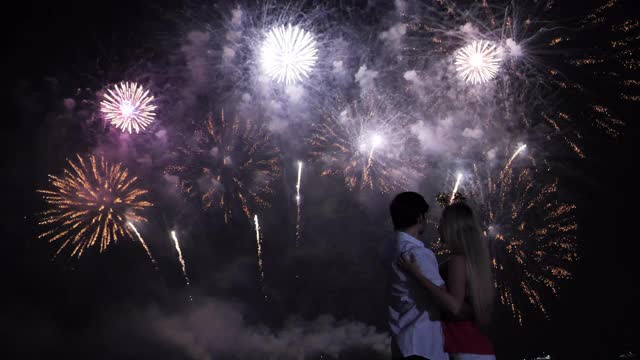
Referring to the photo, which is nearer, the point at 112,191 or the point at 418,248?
the point at 418,248

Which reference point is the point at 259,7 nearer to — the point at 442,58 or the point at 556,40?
the point at 442,58

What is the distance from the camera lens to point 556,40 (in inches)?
592

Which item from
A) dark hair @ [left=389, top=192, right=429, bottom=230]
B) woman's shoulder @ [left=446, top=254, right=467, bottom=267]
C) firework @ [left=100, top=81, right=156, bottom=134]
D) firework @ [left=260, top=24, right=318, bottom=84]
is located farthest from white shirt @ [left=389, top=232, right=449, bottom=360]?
firework @ [left=100, top=81, right=156, bottom=134]

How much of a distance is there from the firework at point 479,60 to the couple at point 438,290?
12.0 meters

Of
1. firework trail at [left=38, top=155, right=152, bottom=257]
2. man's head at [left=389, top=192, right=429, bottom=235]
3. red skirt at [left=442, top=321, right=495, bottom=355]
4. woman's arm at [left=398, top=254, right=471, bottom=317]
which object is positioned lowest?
red skirt at [left=442, top=321, right=495, bottom=355]

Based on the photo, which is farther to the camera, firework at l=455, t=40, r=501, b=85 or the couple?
firework at l=455, t=40, r=501, b=85

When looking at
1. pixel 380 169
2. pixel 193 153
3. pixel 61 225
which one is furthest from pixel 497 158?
pixel 61 225

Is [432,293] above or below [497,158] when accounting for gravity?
below

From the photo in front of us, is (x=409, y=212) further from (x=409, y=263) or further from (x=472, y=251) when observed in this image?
(x=472, y=251)

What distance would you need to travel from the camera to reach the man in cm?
386

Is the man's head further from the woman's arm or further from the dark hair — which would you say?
the woman's arm

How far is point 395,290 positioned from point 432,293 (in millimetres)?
370

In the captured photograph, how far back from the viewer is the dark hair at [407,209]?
4.16 m

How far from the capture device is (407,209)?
417cm
